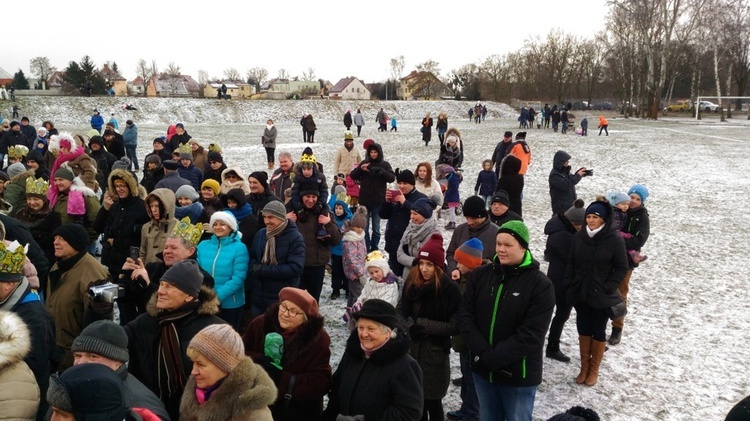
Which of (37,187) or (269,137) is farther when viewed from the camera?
(269,137)

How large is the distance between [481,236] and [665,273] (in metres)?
4.60

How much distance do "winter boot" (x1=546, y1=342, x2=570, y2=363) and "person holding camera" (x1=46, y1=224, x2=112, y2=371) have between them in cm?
422

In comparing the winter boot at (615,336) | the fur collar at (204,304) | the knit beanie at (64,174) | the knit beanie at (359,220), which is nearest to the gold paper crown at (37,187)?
the knit beanie at (64,174)

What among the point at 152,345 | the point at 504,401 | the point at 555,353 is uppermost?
the point at 152,345

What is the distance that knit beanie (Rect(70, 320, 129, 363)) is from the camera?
2.33m

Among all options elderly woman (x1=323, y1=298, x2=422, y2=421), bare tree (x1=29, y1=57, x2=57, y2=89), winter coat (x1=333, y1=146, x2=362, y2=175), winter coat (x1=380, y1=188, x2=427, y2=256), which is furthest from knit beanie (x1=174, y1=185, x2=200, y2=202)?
bare tree (x1=29, y1=57, x2=57, y2=89)

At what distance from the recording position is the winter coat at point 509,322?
10.7 ft

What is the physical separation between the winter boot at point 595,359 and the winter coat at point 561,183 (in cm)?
399

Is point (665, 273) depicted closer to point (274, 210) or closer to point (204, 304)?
point (274, 210)

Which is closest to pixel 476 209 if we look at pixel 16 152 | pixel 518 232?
pixel 518 232

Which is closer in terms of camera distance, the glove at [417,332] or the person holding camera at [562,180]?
the glove at [417,332]

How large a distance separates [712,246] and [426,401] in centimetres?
790

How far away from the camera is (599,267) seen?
4.59 meters

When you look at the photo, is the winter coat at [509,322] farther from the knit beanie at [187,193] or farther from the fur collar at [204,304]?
→ the knit beanie at [187,193]
